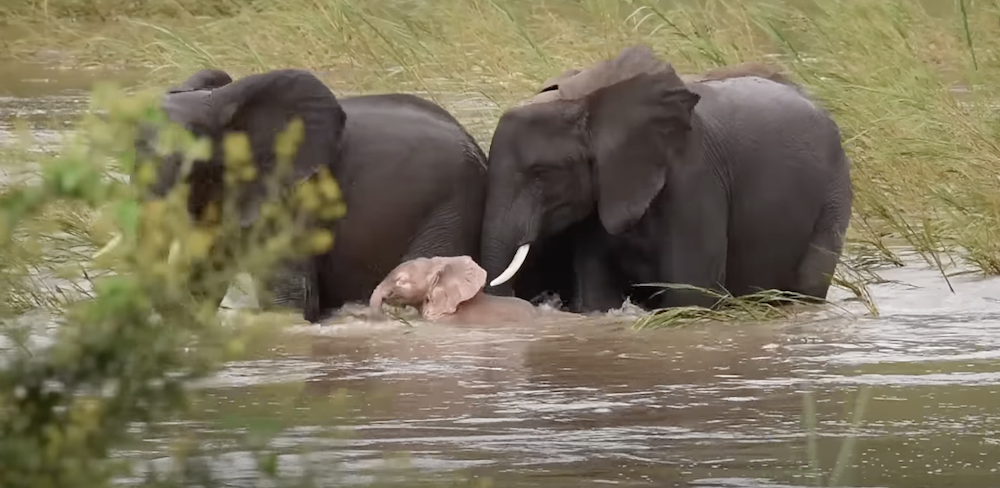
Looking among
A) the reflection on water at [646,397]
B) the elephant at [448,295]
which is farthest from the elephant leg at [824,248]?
the elephant at [448,295]

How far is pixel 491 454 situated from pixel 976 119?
4.10 meters

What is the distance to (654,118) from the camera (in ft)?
21.9

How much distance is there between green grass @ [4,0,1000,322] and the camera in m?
7.20

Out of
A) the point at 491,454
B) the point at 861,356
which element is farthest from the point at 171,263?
the point at 861,356

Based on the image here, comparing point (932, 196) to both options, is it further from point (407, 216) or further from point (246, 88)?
point (246, 88)

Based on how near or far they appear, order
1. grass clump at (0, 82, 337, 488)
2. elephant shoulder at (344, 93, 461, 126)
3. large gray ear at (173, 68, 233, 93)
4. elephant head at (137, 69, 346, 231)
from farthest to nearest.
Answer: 1. elephant shoulder at (344, 93, 461, 126)
2. large gray ear at (173, 68, 233, 93)
3. elephant head at (137, 69, 346, 231)
4. grass clump at (0, 82, 337, 488)

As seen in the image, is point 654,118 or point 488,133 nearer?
point 654,118

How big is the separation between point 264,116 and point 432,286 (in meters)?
0.82

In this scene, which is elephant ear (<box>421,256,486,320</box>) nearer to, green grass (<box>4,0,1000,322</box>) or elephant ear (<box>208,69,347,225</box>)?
elephant ear (<box>208,69,347,225</box>)

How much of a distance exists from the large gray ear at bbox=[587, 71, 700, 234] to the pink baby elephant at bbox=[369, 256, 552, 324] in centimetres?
46

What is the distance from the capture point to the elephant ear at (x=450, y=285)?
6.30 meters

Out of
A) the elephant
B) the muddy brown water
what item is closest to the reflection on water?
the muddy brown water

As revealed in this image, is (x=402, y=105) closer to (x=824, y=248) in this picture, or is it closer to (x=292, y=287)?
(x=292, y=287)

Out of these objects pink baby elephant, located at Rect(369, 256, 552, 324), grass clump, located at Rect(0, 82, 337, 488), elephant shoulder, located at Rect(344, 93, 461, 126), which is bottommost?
pink baby elephant, located at Rect(369, 256, 552, 324)
